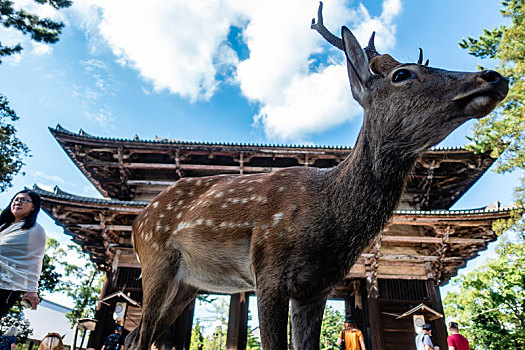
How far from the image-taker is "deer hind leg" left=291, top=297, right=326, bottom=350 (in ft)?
6.82

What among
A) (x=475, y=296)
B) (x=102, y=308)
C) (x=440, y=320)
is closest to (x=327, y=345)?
(x=475, y=296)

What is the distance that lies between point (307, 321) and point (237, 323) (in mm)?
8879

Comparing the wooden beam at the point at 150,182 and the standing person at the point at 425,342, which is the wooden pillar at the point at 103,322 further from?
the standing person at the point at 425,342

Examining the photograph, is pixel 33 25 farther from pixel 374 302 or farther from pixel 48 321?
pixel 48 321

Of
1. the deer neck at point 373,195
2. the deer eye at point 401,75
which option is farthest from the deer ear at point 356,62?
the deer neck at point 373,195

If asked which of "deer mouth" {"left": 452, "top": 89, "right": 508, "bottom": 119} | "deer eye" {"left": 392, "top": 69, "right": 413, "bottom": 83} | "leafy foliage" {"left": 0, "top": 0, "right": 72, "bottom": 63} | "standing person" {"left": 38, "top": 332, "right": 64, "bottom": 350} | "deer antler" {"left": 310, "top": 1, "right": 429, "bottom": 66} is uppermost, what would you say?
"leafy foliage" {"left": 0, "top": 0, "right": 72, "bottom": 63}

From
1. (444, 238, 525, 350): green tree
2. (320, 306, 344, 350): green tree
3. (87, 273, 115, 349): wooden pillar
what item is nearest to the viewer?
(87, 273, 115, 349): wooden pillar

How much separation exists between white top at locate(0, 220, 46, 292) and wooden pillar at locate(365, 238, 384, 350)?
8.52 meters

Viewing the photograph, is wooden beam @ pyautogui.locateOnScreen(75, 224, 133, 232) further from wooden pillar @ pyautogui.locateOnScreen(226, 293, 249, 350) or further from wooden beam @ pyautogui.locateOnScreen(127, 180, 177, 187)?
wooden pillar @ pyautogui.locateOnScreen(226, 293, 249, 350)

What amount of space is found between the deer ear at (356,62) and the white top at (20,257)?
9.34ft

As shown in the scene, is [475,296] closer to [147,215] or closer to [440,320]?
[440,320]

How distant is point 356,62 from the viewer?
7.09ft

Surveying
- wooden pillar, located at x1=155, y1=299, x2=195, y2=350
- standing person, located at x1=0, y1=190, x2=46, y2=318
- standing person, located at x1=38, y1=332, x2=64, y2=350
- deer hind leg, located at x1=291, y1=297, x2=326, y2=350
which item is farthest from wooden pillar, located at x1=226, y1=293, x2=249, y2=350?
deer hind leg, located at x1=291, y1=297, x2=326, y2=350

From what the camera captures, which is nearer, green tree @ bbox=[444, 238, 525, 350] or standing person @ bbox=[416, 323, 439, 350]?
standing person @ bbox=[416, 323, 439, 350]
